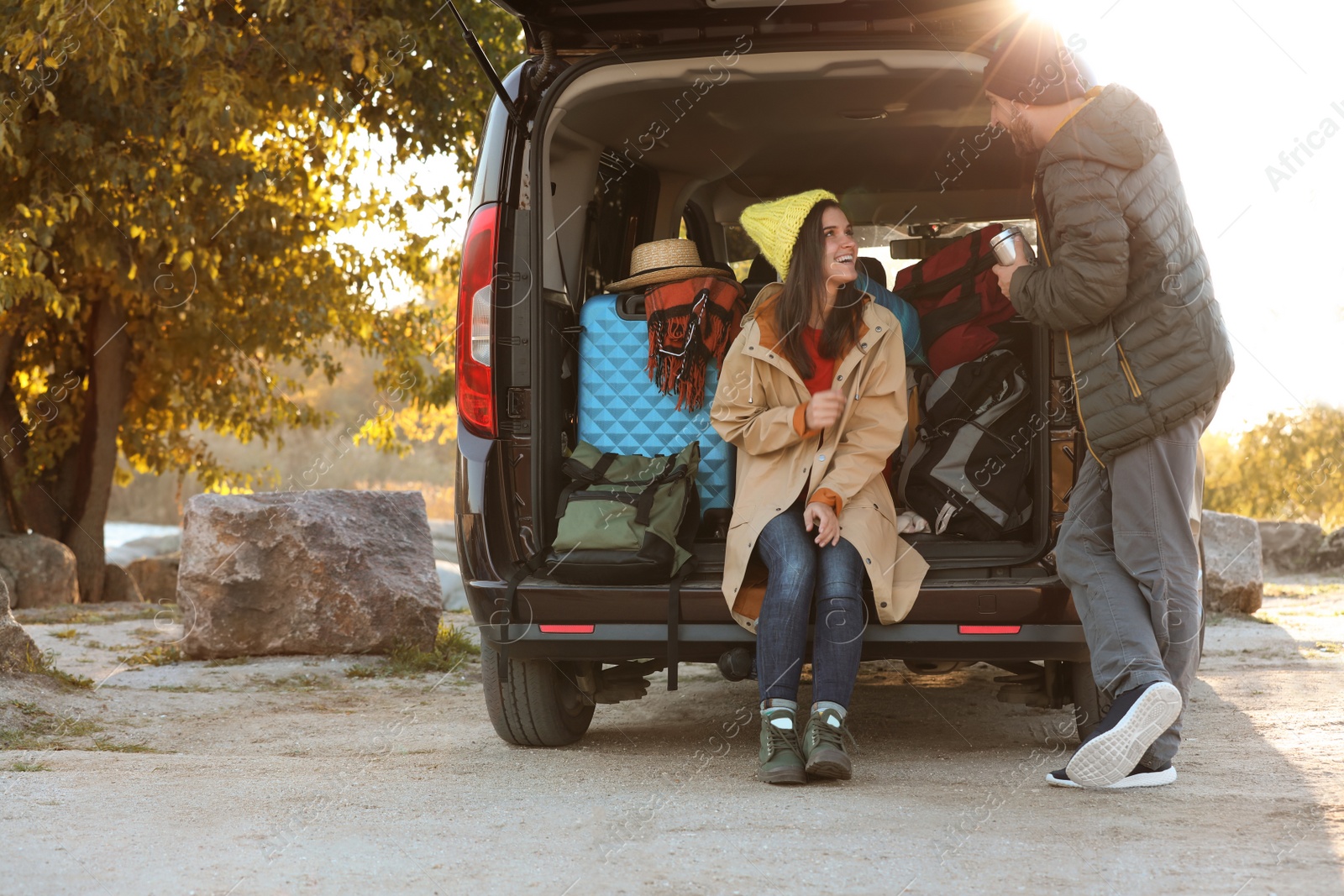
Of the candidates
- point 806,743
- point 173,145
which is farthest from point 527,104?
point 173,145

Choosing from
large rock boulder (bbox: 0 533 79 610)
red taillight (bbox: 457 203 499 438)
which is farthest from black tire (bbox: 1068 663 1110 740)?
large rock boulder (bbox: 0 533 79 610)

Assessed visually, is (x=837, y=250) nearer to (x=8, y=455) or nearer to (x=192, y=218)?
(x=192, y=218)

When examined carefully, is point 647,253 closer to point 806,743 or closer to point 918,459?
point 918,459

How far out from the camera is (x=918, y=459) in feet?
13.4

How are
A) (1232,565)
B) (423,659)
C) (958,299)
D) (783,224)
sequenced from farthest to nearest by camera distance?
1. (1232,565)
2. (423,659)
3. (958,299)
4. (783,224)

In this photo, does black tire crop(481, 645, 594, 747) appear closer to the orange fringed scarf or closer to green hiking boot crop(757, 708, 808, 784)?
green hiking boot crop(757, 708, 808, 784)

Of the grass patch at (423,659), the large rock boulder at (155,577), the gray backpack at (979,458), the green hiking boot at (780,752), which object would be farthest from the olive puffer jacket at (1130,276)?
the large rock boulder at (155,577)

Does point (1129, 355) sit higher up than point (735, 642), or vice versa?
point (1129, 355)

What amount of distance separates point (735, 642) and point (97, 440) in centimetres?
843

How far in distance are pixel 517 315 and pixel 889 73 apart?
50.2 inches

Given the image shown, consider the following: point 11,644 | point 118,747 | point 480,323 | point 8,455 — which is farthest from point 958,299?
point 8,455

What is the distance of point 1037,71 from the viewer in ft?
11.3

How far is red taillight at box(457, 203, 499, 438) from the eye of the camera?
3838 mm

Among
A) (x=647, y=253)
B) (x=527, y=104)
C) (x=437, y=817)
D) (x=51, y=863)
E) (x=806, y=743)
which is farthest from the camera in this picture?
(x=647, y=253)
